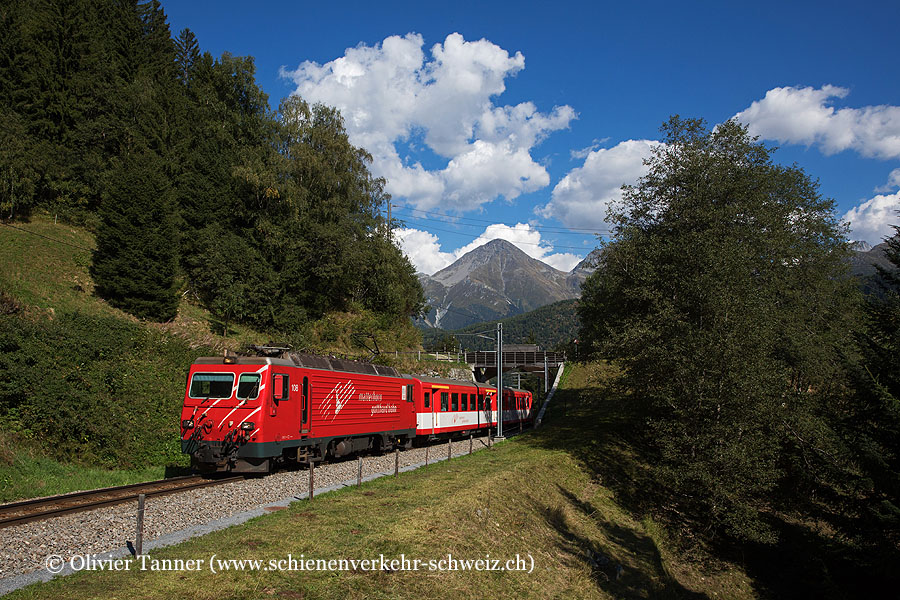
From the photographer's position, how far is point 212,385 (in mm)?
13953

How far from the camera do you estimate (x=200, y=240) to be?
35094 mm

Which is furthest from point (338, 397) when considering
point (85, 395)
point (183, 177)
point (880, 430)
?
point (183, 177)

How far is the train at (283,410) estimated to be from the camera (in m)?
13.4

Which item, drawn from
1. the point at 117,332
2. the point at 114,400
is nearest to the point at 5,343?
the point at 114,400

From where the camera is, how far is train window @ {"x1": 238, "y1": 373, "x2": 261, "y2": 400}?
535 inches

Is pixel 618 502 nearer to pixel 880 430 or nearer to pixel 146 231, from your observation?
pixel 880 430

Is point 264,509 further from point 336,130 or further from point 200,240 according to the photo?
point 336,130

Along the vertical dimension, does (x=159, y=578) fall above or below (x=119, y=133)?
below

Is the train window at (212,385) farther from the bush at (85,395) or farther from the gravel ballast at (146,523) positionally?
the bush at (85,395)

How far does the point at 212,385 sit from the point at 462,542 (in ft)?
26.4

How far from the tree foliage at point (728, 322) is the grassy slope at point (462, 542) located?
2797 millimetres

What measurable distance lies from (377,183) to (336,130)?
5.34 metres

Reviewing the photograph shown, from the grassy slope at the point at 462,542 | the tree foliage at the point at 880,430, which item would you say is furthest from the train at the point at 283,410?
the tree foliage at the point at 880,430

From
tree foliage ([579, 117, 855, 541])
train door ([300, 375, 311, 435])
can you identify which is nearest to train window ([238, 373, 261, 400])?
→ train door ([300, 375, 311, 435])
